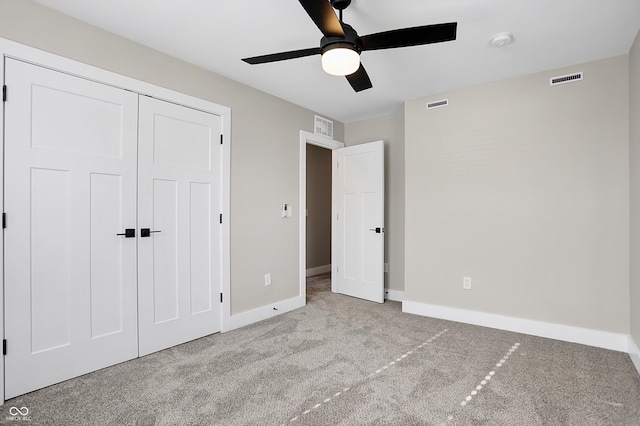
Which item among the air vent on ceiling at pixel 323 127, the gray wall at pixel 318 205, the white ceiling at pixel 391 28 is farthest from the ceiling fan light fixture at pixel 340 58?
the gray wall at pixel 318 205

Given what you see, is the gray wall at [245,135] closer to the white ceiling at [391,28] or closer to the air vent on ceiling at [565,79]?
the white ceiling at [391,28]

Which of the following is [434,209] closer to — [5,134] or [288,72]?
[288,72]

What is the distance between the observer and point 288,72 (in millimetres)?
3102

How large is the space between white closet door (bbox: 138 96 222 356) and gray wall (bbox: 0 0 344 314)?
0.70 ft

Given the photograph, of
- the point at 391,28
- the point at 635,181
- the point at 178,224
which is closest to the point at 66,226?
the point at 178,224

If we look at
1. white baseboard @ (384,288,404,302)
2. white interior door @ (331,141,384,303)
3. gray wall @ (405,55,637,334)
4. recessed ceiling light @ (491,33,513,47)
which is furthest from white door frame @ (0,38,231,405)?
recessed ceiling light @ (491,33,513,47)

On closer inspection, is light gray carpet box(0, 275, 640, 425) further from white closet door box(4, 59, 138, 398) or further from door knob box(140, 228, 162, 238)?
door knob box(140, 228, 162, 238)

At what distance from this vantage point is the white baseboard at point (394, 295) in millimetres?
4383

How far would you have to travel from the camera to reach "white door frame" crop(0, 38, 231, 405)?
6.55 ft

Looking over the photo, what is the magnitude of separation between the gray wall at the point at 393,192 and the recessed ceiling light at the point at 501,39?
6.11ft

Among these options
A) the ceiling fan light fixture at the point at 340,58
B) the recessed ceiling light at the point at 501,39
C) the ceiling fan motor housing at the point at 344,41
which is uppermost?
the recessed ceiling light at the point at 501,39

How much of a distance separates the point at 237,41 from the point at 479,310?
11.4 ft

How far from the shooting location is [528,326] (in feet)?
10.3

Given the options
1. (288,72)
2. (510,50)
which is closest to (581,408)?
(510,50)
